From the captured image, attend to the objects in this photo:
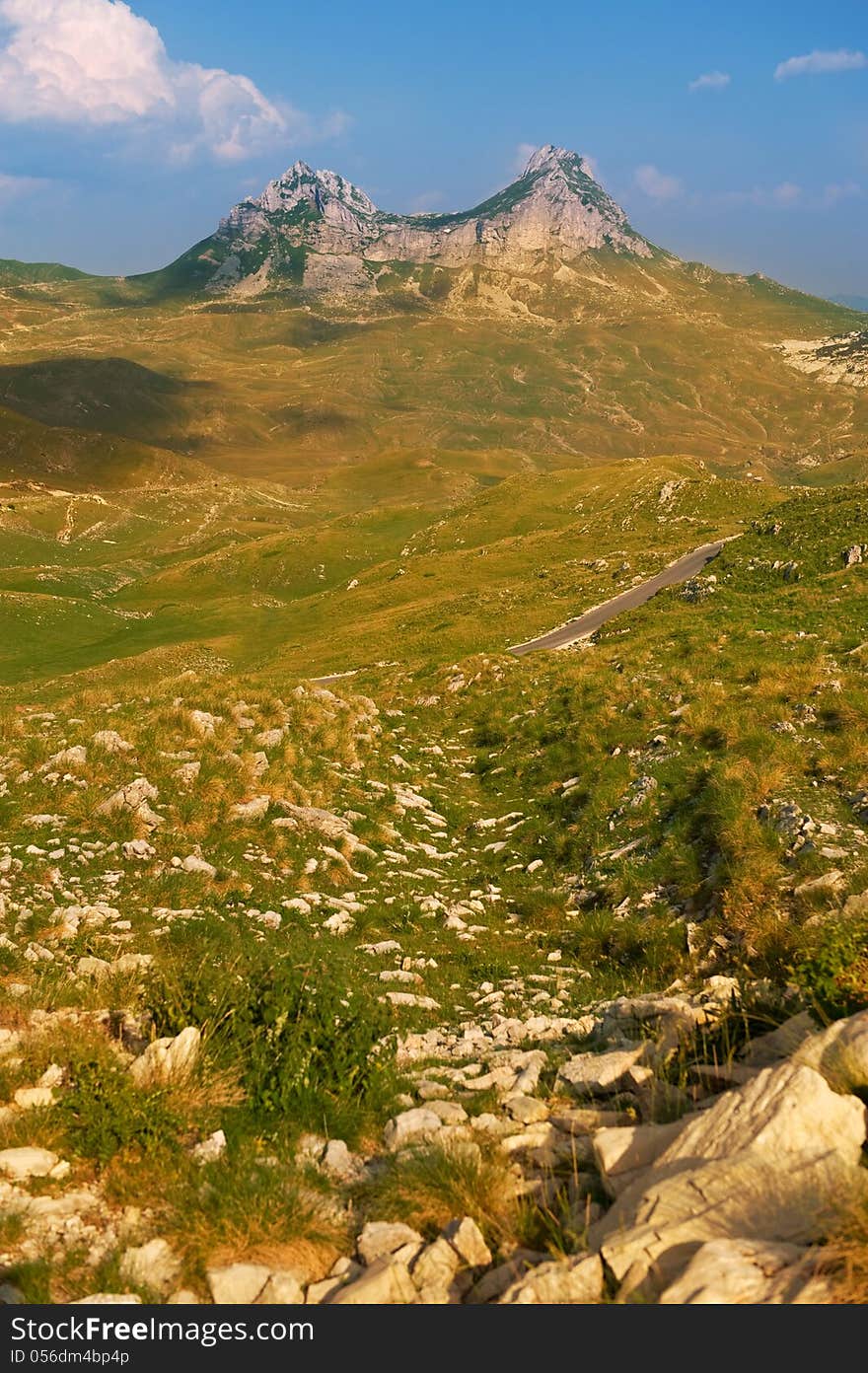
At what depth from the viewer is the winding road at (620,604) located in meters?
50.1

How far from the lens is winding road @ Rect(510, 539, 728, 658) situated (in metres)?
50.1

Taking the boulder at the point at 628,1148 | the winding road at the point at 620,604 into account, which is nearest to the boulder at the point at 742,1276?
the boulder at the point at 628,1148

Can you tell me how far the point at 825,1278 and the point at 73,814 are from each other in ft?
44.0

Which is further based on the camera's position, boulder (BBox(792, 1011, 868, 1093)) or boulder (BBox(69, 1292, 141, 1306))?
boulder (BBox(792, 1011, 868, 1093))

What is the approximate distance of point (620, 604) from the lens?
57938mm

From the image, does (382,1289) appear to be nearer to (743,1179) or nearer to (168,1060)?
(743,1179)

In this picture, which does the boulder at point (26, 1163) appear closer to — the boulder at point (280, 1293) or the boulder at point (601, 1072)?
the boulder at point (280, 1293)

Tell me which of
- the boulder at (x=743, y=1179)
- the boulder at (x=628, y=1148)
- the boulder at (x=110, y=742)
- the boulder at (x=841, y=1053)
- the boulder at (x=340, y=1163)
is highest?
the boulder at (x=110, y=742)

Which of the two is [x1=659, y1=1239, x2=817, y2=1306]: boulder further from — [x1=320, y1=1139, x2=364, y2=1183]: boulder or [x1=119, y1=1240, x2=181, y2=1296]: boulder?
[x1=119, y1=1240, x2=181, y2=1296]: boulder

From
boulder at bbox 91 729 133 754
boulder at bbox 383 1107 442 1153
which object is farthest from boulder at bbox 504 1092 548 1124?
boulder at bbox 91 729 133 754

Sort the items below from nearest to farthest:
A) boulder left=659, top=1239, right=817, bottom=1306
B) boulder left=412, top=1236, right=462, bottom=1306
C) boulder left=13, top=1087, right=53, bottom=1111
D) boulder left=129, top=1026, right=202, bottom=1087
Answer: boulder left=659, top=1239, right=817, bottom=1306, boulder left=412, top=1236, right=462, bottom=1306, boulder left=13, top=1087, right=53, bottom=1111, boulder left=129, top=1026, right=202, bottom=1087

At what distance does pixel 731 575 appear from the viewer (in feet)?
145

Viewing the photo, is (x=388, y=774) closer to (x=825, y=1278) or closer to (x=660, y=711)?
(x=660, y=711)
